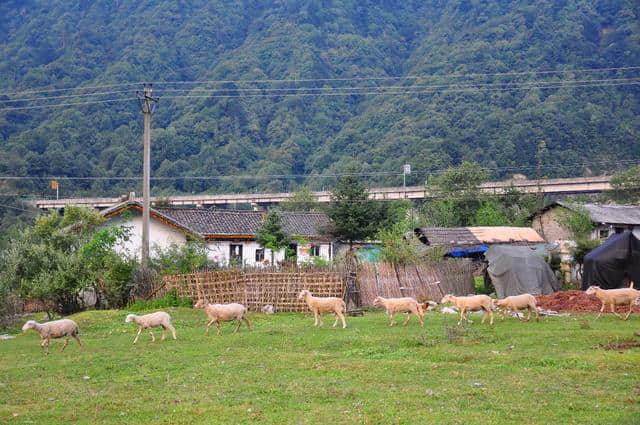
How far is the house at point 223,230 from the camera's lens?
146ft

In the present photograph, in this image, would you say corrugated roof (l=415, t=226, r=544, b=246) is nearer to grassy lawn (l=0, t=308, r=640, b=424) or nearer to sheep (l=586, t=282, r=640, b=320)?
sheep (l=586, t=282, r=640, b=320)

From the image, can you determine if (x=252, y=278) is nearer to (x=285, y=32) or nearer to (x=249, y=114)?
(x=249, y=114)

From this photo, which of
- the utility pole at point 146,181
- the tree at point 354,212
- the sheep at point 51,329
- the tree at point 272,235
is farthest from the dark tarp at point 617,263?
the sheep at point 51,329

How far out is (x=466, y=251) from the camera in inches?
1692

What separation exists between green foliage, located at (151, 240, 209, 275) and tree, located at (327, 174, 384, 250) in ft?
58.9

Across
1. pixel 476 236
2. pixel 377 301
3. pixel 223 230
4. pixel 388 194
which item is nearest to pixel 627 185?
pixel 388 194

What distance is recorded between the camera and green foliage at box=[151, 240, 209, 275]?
3497 cm

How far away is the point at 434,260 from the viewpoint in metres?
34.8

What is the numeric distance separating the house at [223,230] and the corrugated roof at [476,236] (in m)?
7.05

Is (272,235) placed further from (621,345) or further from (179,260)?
(621,345)

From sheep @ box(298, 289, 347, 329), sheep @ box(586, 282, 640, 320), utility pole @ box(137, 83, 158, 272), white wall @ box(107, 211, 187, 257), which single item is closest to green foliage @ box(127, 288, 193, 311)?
utility pole @ box(137, 83, 158, 272)

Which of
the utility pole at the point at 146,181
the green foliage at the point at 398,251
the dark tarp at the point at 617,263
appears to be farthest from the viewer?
the utility pole at the point at 146,181

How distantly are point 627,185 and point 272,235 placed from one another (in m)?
40.8

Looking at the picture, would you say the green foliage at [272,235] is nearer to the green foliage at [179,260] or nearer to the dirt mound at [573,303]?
the green foliage at [179,260]
